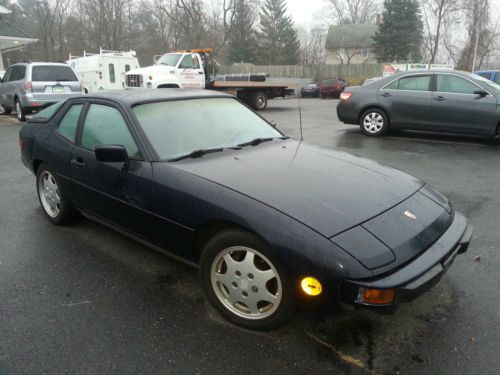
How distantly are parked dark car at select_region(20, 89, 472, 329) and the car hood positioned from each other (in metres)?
0.01

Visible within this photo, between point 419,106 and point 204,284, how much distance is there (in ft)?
24.7

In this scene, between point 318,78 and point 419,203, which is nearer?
point 419,203

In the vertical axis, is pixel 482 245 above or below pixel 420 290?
below

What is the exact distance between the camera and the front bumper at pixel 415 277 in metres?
2.09

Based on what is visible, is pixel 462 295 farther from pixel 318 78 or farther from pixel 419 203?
pixel 318 78

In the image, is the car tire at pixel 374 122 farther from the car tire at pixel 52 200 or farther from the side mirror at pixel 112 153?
the side mirror at pixel 112 153

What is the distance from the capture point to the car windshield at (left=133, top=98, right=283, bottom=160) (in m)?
3.11

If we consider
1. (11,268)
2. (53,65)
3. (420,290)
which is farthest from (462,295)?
(53,65)

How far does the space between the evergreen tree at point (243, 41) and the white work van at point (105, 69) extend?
3418cm

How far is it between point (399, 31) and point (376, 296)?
50.8m

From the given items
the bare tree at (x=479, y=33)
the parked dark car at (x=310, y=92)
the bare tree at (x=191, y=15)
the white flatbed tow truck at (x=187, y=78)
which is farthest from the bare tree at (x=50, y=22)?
the bare tree at (x=479, y=33)

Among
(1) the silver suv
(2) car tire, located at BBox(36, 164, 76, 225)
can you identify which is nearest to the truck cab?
(1) the silver suv

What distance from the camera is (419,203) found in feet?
9.04

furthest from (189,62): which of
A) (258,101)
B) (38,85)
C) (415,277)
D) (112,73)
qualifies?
(415,277)
